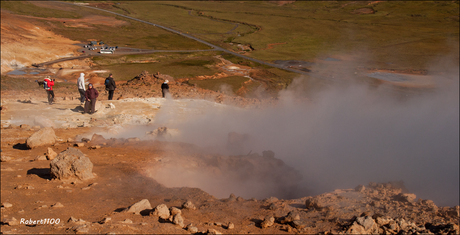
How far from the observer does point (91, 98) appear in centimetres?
1245

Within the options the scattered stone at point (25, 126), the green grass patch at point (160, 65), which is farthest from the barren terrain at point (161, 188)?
the green grass patch at point (160, 65)

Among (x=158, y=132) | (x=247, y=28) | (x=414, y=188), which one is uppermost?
(x=247, y=28)

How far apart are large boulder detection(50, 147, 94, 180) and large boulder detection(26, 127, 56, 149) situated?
9.34 ft

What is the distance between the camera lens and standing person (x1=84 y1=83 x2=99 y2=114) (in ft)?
40.3

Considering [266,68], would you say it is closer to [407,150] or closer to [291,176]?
[407,150]

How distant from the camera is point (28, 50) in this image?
32.1 metres

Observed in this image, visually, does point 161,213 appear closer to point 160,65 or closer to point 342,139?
point 342,139

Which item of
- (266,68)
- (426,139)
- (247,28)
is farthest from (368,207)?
(247,28)

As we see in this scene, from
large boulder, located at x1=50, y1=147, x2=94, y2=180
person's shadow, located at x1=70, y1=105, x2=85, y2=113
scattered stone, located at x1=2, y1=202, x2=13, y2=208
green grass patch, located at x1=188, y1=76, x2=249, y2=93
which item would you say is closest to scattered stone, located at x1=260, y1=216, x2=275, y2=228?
large boulder, located at x1=50, y1=147, x2=94, y2=180

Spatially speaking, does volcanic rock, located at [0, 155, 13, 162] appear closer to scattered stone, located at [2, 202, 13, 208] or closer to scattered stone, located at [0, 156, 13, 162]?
scattered stone, located at [0, 156, 13, 162]

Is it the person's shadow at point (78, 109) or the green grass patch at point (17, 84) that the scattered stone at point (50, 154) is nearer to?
the person's shadow at point (78, 109)

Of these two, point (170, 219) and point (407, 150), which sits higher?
point (170, 219)

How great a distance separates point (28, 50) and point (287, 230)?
3493 cm

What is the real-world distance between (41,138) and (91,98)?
3245 mm
